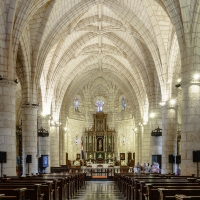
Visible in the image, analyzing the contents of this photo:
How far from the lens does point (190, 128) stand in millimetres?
16422

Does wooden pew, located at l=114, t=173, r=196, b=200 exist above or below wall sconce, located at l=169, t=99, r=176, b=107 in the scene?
below

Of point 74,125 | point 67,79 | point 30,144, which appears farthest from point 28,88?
point 74,125

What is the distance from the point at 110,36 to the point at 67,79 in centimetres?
917

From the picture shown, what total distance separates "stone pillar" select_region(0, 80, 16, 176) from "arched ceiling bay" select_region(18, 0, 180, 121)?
4957mm

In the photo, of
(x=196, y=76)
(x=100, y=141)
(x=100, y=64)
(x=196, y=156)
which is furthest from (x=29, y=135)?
(x=100, y=141)

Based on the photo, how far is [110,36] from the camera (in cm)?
3241

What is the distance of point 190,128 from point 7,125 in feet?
28.7

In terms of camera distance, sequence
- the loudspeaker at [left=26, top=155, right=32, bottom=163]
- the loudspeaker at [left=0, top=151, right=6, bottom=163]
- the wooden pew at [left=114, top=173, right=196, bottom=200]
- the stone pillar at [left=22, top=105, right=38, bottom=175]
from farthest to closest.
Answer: the stone pillar at [left=22, top=105, right=38, bottom=175] → the loudspeaker at [left=26, top=155, right=32, bottom=163] → the loudspeaker at [left=0, top=151, right=6, bottom=163] → the wooden pew at [left=114, top=173, right=196, bottom=200]

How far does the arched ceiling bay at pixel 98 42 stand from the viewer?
23.5 metres

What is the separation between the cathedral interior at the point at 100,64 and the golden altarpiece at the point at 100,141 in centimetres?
616

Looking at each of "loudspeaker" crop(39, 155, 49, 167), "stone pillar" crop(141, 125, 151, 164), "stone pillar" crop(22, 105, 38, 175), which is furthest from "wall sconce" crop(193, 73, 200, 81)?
"stone pillar" crop(141, 125, 151, 164)

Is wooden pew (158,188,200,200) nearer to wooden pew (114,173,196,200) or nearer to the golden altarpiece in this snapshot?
wooden pew (114,173,196,200)

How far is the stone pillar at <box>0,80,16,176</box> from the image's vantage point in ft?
59.4

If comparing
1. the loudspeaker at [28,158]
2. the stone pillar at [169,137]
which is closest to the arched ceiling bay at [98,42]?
the stone pillar at [169,137]
